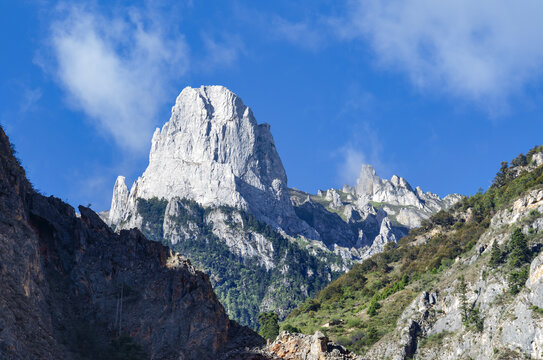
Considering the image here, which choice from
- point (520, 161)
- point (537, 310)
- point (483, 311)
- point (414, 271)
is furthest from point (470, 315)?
point (520, 161)

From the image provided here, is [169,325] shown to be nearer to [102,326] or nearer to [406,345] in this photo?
[102,326]

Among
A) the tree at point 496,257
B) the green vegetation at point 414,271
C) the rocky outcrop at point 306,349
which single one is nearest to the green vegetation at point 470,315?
the green vegetation at point 414,271

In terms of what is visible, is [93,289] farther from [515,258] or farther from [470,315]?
[515,258]

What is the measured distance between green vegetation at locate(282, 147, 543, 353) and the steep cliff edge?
168 ft

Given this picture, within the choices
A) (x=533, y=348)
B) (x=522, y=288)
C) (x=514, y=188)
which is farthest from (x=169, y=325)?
(x=514, y=188)

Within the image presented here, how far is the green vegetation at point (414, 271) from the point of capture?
97.0 meters

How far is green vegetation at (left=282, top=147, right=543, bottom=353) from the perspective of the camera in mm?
97000

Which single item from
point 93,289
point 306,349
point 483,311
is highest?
point 483,311

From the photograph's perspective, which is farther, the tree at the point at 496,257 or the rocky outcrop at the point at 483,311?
the tree at the point at 496,257

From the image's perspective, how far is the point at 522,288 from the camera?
8506cm

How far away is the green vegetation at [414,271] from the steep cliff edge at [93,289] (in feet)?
168

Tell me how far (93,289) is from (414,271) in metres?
102

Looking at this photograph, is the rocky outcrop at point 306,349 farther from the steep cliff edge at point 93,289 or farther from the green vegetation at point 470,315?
the green vegetation at point 470,315

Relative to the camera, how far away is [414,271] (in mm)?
138375
